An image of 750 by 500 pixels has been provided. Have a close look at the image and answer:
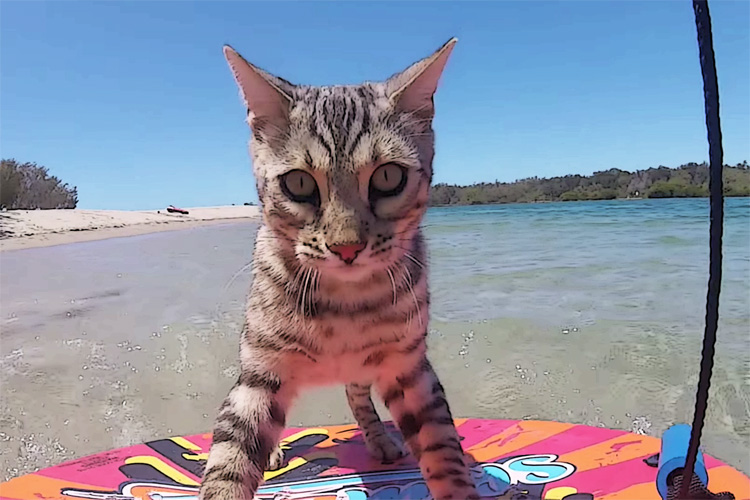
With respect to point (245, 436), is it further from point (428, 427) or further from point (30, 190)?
point (30, 190)

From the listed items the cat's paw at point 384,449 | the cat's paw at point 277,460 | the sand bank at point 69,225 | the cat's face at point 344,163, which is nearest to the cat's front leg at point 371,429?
the cat's paw at point 384,449

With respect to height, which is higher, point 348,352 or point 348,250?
point 348,250

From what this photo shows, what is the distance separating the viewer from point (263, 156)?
1.28 metres

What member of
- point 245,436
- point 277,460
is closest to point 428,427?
point 245,436

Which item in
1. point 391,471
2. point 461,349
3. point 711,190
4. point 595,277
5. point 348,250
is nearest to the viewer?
point 711,190

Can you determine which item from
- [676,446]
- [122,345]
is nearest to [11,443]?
[122,345]

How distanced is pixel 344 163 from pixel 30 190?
1655 centimetres

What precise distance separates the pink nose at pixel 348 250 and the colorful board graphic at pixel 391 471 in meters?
0.84

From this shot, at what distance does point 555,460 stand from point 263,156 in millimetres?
1282

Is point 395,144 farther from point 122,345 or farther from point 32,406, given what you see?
point 122,345

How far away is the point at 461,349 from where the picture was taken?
3.48 metres

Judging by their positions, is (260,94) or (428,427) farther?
(428,427)

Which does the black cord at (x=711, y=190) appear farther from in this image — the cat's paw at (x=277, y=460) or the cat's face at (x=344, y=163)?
the cat's paw at (x=277, y=460)

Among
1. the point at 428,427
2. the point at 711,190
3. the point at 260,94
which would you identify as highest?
the point at 260,94
